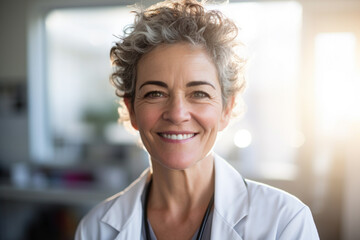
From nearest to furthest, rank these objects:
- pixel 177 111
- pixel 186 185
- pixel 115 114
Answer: pixel 177 111 → pixel 186 185 → pixel 115 114

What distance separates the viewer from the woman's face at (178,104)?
3.59 ft

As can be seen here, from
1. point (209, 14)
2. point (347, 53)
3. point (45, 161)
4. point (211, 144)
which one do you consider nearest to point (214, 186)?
point (211, 144)

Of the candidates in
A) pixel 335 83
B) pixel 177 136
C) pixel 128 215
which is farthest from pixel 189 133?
pixel 335 83

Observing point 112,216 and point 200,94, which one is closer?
point 200,94

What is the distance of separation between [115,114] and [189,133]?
284 cm

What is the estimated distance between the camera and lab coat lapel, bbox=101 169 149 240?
1.23 m

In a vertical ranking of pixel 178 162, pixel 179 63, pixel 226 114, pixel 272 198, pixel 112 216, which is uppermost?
pixel 179 63

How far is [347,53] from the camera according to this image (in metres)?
2.98

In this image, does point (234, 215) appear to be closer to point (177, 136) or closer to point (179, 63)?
point (177, 136)

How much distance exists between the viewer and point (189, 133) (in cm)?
113

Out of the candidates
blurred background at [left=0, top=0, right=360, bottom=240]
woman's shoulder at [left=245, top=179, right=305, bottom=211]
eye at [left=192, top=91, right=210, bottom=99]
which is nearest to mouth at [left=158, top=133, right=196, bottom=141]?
eye at [left=192, top=91, right=210, bottom=99]

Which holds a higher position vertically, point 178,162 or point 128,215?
point 178,162

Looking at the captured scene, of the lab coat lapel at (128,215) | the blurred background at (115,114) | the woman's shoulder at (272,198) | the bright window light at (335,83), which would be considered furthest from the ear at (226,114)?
the bright window light at (335,83)

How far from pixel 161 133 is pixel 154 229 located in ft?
1.24
